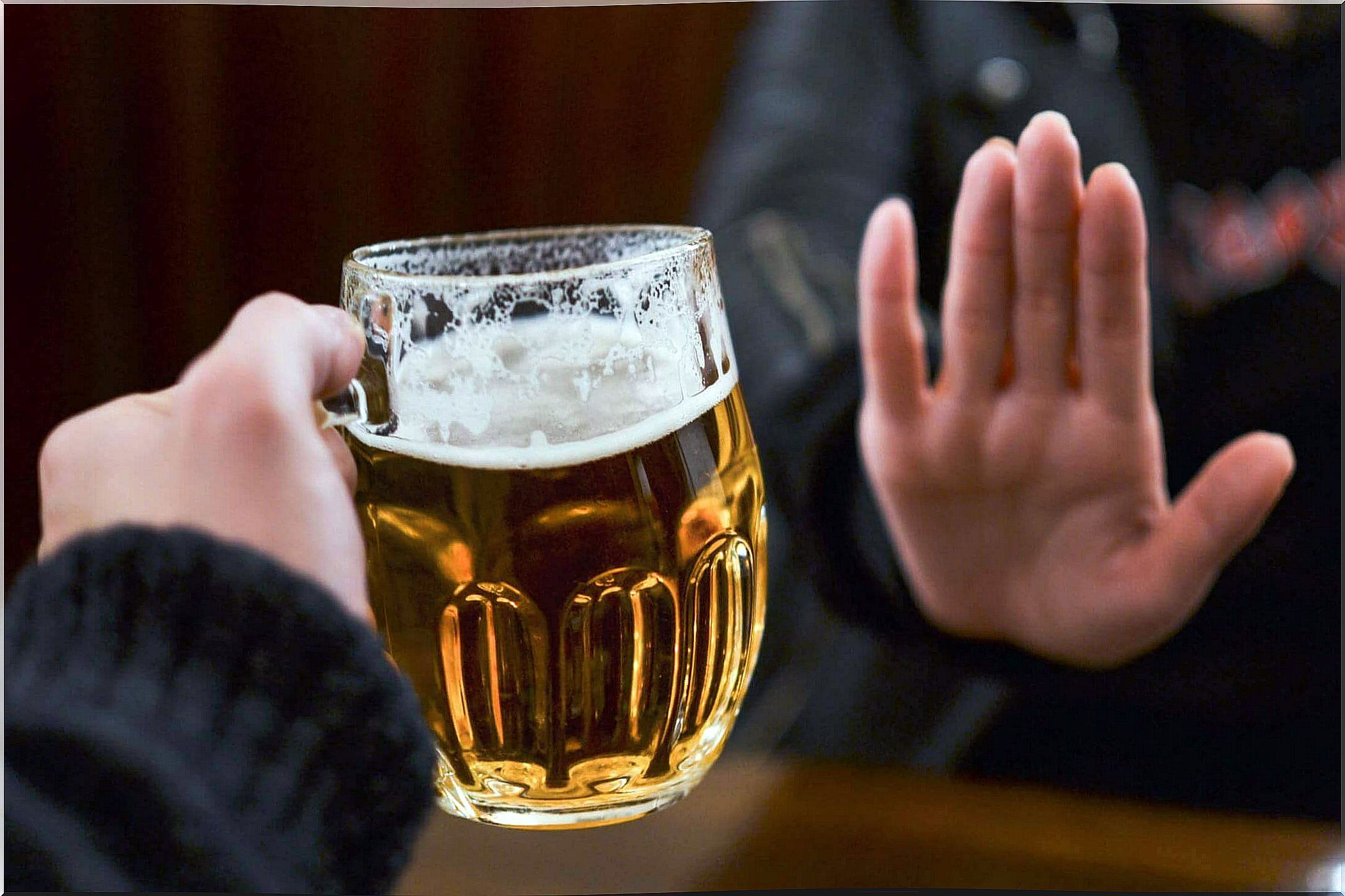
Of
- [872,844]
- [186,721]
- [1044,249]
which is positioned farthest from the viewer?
[872,844]

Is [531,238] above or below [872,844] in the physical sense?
above

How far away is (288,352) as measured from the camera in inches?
8.2

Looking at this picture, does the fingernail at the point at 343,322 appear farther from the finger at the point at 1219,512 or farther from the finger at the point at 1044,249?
the finger at the point at 1219,512

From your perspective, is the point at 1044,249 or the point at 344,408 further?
the point at 1044,249

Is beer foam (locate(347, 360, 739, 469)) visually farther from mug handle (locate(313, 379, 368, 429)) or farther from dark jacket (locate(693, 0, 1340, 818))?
dark jacket (locate(693, 0, 1340, 818))

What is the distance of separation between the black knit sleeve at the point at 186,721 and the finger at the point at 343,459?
4 cm

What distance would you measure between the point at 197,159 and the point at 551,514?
0.24 m

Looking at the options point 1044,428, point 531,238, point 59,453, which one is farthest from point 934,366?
point 59,453

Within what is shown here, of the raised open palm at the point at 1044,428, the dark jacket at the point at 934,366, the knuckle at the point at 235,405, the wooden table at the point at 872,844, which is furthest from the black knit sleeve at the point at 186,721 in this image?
the dark jacket at the point at 934,366

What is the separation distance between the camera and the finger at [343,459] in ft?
0.79

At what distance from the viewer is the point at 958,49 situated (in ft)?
2.01

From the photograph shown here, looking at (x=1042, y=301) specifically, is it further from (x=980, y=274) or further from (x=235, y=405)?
(x=235, y=405)

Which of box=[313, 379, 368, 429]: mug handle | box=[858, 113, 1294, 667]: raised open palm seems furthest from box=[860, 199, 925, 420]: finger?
box=[313, 379, 368, 429]: mug handle

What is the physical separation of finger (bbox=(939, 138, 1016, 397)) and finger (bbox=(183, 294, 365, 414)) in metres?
0.20
